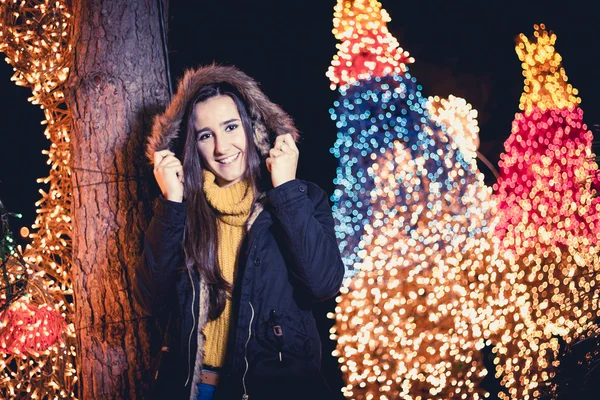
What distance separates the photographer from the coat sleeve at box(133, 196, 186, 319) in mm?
2178

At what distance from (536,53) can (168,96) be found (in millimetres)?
2633

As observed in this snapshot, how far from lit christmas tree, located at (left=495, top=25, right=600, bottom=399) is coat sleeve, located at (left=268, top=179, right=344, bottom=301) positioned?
2076 mm

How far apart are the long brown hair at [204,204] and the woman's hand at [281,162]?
154mm

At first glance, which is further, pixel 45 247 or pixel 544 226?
pixel 544 226

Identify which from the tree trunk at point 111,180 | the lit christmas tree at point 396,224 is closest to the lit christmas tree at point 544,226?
the lit christmas tree at point 396,224

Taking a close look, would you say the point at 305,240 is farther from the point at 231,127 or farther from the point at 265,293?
the point at 231,127

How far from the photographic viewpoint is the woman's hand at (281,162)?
2.14 metres

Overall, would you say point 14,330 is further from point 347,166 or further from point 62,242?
point 347,166

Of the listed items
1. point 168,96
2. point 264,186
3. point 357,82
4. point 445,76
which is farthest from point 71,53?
point 445,76

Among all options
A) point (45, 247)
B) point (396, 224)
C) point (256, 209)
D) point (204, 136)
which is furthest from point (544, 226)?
point (45, 247)

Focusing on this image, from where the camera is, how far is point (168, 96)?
Result: 2.86 meters

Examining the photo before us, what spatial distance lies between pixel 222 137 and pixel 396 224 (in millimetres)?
1473

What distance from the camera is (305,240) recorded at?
209 centimetres

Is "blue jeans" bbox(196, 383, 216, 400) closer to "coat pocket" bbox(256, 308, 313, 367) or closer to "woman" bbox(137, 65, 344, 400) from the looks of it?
"woman" bbox(137, 65, 344, 400)
